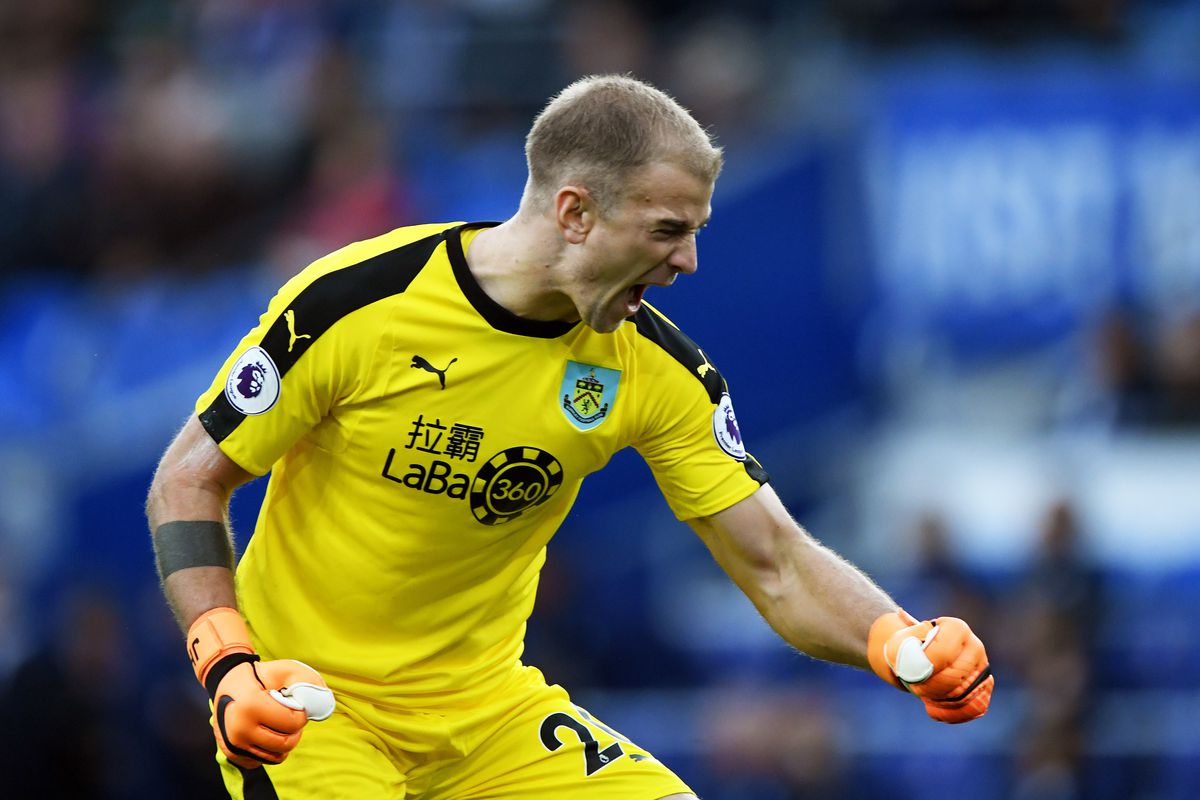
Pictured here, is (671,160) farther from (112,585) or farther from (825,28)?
(825,28)

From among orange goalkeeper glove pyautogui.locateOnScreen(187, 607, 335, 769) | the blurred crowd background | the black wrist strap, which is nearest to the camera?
orange goalkeeper glove pyautogui.locateOnScreen(187, 607, 335, 769)

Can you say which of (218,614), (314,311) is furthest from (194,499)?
(314,311)

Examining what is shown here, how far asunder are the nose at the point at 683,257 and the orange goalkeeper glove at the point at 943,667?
113 cm

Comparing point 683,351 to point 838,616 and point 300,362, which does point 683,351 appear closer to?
point 838,616

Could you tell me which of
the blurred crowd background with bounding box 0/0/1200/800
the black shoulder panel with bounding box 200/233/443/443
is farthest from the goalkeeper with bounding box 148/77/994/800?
the blurred crowd background with bounding box 0/0/1200/800

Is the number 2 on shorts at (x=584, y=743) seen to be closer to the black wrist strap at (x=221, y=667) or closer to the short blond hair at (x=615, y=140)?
the black wrist strap at (x=221, y=667)

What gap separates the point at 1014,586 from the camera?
10562 mm

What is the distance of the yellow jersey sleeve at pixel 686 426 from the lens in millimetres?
5344

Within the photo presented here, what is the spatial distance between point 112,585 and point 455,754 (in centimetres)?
635

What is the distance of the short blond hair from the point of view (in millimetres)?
4949

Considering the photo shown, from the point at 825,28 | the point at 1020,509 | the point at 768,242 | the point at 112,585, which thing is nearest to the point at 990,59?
the point at 825,28

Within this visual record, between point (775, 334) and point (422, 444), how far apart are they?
22.3 ft

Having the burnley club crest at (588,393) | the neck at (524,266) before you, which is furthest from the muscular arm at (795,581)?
the neck at (524,266)

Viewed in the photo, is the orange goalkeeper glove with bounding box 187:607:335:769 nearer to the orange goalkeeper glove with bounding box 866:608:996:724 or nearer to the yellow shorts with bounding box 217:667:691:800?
the yellow shorts with bounding box 217:667:691:800
